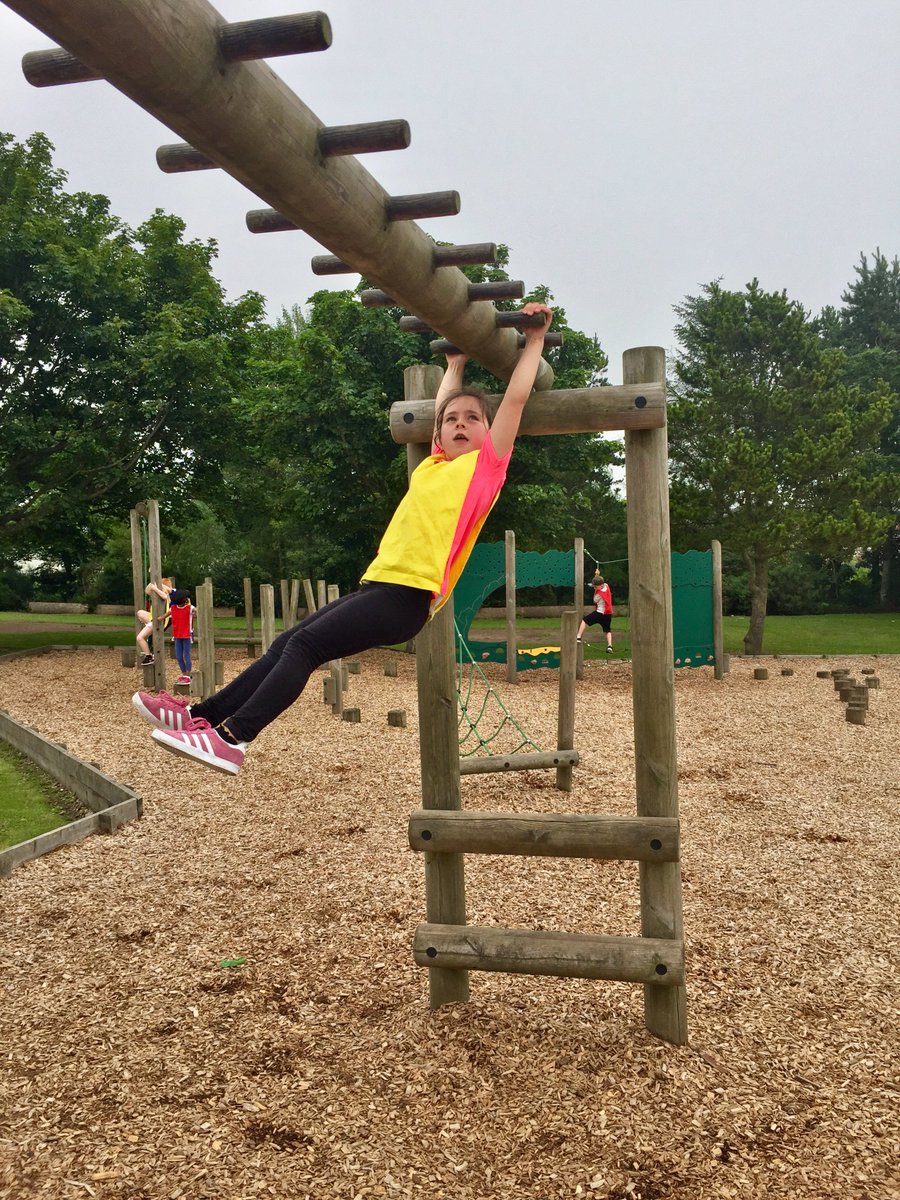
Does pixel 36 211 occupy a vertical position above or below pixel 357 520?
above

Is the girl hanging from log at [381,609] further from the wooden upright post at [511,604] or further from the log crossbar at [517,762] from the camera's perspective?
the wooden upright post at [511,604]

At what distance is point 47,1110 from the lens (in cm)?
343

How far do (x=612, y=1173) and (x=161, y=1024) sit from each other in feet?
6.80

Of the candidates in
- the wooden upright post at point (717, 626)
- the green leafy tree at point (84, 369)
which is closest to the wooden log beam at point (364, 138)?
the wooden upright post at point (717, 626)

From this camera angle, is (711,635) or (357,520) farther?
(357,520)

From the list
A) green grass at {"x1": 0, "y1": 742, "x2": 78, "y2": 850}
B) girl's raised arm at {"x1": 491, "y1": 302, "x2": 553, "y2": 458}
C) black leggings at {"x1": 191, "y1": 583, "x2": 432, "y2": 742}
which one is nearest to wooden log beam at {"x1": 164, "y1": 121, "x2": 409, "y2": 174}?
girl's raised arm at {"x1": 491, "y1": 302, "x2": 553, "y2": 458}

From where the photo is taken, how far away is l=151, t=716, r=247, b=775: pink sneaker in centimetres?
311

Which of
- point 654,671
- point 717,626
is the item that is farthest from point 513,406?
point 717,626

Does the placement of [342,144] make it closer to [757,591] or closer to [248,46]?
[248,46]

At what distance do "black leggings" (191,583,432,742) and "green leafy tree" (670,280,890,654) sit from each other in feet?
54.9

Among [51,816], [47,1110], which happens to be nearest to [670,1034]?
[47,1110]

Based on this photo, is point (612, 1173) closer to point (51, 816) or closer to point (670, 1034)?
point (670, 1034)

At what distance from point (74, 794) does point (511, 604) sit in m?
8.69

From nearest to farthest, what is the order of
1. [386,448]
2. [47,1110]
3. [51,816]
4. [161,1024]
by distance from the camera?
1. [47,1110]
2. [161,1024]
3. [51,816]
4. [386,448]
